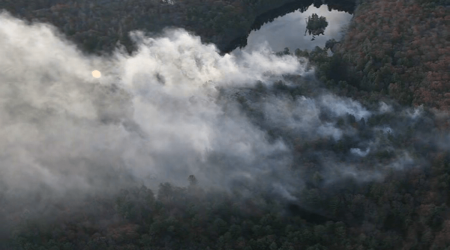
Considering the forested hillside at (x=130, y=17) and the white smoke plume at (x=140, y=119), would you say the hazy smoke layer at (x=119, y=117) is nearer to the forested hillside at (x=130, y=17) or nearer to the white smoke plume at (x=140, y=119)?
the white smoke plume at (x=140, y=119)

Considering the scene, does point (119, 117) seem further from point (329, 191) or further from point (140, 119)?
point (329, 191)

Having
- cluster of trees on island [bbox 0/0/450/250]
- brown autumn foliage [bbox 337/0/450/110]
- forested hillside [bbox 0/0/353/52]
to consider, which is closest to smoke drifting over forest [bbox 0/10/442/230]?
cluster of trees on island [bbox 0/0/450/250]

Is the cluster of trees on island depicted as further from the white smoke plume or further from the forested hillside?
the white smoke plume

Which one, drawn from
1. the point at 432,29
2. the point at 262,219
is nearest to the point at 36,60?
the point at 262,219

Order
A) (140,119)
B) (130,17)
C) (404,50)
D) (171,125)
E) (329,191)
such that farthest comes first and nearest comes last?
1. (130,17)
2. (404,50)
3. (140,119)
4. (171,125)
5. (329,191)

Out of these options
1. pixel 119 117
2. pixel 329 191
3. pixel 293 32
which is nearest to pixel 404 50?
pixel 293 32

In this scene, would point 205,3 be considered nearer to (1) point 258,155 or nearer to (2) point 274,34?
(2) point 274,34
